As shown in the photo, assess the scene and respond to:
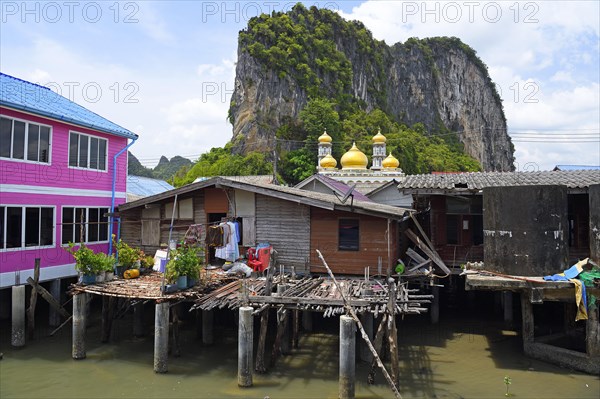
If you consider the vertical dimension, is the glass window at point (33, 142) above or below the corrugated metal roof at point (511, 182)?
above

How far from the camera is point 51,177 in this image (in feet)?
55.8

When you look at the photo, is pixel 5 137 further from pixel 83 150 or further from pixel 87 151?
pixel 87 151

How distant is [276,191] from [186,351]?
19.9 ft

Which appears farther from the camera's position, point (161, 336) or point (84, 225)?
point (84, 225)

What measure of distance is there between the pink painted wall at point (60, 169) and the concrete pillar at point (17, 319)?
3.69 metres

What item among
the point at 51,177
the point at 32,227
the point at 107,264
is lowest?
the point at 107,264

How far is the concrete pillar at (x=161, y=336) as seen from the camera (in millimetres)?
12820

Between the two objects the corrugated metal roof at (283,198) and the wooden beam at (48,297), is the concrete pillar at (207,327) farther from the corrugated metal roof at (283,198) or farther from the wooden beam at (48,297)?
the wooden beam at (48,297)

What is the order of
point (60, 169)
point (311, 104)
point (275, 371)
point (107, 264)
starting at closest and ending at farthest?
point (275, 371) → point (107, 264) → point (60, 169) → point (311, 104)

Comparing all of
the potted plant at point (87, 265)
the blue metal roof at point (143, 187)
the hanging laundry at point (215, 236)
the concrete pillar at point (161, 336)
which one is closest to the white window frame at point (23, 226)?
the potted plant at point (87, 265)

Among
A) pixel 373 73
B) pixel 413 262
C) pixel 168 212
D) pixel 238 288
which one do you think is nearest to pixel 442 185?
pixel 413 262

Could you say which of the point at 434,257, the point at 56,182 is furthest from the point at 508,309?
the point at 56,182

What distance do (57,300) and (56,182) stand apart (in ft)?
14.1

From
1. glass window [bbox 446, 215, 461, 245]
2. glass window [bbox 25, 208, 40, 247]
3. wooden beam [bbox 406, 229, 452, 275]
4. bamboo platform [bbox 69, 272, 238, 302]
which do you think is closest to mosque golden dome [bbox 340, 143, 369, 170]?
glass window [bbox 446, 215, 461, 245]
